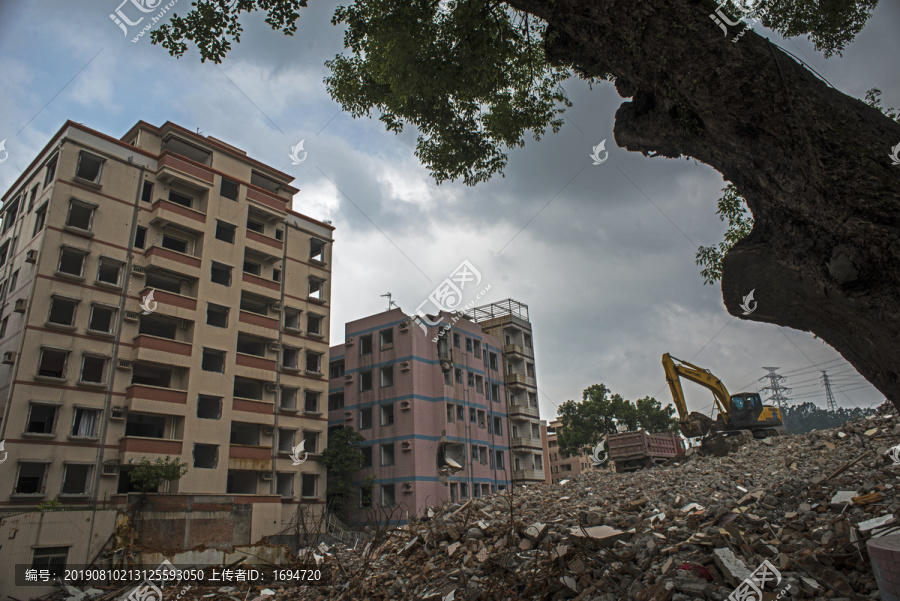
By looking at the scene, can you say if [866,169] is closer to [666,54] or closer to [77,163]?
[666,54]

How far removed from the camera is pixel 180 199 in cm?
2945

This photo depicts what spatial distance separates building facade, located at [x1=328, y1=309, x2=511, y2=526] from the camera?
34094 mm

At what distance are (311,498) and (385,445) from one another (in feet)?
21.5

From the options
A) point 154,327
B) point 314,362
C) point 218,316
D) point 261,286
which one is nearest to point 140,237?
point 154,327

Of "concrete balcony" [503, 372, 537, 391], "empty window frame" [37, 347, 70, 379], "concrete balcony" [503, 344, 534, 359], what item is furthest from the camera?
"concrete balcony" [503, 344, 534, 359]

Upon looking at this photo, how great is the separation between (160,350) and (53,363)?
4.08 metres

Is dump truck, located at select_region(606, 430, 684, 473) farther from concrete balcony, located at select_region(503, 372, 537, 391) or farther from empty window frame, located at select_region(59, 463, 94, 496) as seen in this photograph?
empty window frame, located at select_region(59, 463, 94, 496)

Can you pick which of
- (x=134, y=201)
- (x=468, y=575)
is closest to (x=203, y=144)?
(x=134, y=201)

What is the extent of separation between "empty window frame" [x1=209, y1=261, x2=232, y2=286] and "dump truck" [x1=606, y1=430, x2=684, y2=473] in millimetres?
23112

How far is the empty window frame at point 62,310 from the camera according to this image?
2325cm

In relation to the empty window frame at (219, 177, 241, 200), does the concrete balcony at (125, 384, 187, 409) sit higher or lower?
lower

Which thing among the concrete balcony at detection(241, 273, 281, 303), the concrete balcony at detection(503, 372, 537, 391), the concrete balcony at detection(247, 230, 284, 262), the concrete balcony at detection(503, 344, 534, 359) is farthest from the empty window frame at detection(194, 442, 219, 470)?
the concrete balcony at detection(503, 344, 534, 359)

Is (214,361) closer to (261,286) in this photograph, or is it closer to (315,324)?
(261,286)

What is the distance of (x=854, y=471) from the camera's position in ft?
29.7
